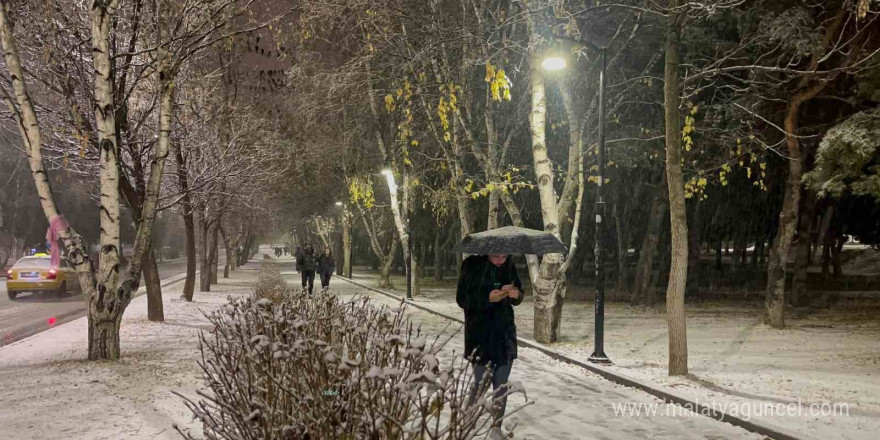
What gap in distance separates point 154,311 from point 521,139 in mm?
16329

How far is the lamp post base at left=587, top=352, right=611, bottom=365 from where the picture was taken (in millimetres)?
11377

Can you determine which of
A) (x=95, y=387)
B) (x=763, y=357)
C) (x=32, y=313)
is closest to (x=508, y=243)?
(x=95, y=387)

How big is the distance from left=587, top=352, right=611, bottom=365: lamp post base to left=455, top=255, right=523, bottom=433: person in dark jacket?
5.43m

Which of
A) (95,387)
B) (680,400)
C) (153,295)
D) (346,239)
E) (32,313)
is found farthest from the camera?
(346,239)

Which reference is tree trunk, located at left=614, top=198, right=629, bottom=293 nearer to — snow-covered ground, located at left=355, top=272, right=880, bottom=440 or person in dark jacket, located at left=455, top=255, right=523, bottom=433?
snow-covered ground, located at left=355, top=272, right=880, bottom=440

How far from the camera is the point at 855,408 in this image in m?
7.92

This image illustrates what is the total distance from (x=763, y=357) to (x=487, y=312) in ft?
27.2

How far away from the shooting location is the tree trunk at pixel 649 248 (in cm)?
2411

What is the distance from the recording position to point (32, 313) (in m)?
19.6

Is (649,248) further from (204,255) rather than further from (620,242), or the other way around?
(204,255)

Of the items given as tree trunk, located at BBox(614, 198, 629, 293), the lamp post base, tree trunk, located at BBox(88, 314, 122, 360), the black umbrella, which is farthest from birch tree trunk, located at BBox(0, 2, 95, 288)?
tree trunk, located at BBox(614, 198, 629, 293)

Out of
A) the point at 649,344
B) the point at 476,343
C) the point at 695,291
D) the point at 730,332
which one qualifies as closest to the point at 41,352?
the point at 476,343

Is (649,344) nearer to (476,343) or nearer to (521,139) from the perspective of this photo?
(476,343)

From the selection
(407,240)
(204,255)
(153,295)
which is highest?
(407,240)
